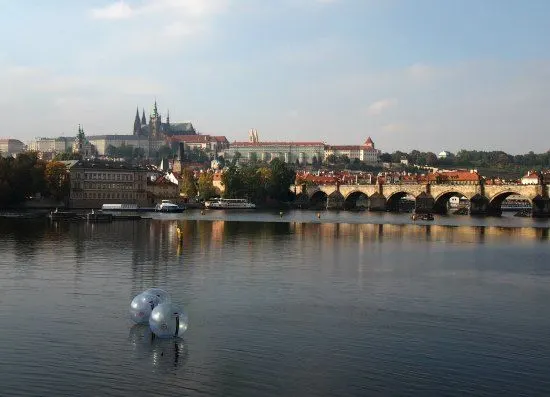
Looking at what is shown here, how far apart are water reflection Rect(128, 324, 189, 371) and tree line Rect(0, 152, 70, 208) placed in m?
69.1

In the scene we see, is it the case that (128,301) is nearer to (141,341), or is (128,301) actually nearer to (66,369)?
(141,341)

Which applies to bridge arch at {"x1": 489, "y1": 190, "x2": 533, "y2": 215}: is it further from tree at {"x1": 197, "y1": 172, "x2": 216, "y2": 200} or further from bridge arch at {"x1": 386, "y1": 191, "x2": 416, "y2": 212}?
tree at {"x1": 197, "y1": 172, "x2": 216, "y2": 200}

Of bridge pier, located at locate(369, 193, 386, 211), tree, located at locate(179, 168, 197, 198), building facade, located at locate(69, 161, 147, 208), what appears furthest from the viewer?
tree, located at locate(179, 168, 197, 198)

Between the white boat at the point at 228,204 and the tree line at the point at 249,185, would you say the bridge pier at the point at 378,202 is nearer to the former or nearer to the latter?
the tree line at the point at 249,185

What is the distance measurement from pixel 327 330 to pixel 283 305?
394 cm

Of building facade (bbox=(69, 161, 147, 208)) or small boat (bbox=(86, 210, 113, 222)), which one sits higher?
building facade (bbox=(69, 161, 147, 208))

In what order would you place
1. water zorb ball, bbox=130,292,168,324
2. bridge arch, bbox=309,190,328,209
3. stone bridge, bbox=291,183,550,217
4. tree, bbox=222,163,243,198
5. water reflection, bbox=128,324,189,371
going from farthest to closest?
bridge arch, bbox=309,190,328,209 → tree, bbox=222,163,243,198 → stone bridge, bbox=291,183,550,217 → water zorb ball, bbox=130,292,168,324 → water reflection, bbox=128,324,189,371

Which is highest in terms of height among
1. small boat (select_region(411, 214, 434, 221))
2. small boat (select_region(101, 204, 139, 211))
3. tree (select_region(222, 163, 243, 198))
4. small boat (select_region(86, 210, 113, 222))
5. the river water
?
tree (select_region(222, 163, 243, 198))

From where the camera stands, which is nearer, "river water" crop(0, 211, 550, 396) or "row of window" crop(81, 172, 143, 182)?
"river water" crop(0, 211, 550, 396)

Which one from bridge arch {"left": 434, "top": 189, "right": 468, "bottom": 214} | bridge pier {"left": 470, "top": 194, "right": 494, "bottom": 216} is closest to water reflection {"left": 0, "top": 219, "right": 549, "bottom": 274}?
bridge pier {"left": 470, "top": 194, "right": 494, "bottom": 216}

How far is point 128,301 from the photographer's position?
2578cm

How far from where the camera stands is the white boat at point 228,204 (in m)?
120

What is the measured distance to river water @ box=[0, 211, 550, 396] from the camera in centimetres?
1711

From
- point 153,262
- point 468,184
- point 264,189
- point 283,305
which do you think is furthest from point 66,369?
point 264,189
